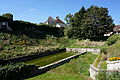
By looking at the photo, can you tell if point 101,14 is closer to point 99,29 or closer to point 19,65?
point 99,29

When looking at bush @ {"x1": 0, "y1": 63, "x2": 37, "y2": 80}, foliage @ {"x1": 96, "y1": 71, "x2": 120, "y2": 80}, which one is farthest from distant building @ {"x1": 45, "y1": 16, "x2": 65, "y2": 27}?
foliage @ {"x1": 96, "y1": 71, "x2": 120, "y2": 80}

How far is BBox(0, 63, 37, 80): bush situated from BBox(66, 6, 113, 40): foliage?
24.4m

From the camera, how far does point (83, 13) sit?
38.5 meters

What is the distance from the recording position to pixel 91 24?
1313 inches

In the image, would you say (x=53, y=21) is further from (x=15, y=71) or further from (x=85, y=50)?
(x=15, y=71)

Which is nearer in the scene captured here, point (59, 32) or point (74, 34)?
point (74, 34)

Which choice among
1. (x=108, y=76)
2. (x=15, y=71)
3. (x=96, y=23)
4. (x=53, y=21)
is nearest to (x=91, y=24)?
(x=96, y=23)

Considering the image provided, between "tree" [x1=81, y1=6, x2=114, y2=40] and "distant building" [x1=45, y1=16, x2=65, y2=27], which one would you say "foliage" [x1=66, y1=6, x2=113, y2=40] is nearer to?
"tree" [x1=81, y1=6, x2=114, y2=40]

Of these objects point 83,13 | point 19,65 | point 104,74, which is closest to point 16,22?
point 83,13

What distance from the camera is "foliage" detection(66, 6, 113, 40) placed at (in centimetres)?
3338

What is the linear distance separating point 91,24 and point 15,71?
26.3 m

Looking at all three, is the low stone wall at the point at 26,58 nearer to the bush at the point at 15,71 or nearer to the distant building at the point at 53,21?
the bush at the point at 15,71

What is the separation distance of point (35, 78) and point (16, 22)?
24.9 meters

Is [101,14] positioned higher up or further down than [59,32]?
higher up
